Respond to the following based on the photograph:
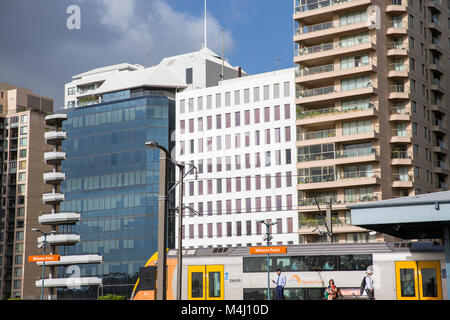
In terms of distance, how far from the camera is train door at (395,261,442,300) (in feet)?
112

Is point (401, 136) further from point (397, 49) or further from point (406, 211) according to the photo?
point (406, 211)

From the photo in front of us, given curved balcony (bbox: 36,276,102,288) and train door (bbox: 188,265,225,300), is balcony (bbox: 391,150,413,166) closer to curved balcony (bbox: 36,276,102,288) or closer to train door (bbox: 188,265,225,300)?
train door (bbox: 188,265,225,300)

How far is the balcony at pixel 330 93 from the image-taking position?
77.6m

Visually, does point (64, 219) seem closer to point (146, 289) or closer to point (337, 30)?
point (337, 30)

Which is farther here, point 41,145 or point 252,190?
point 41,145

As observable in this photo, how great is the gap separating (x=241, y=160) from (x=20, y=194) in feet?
183

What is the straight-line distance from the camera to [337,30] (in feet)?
264

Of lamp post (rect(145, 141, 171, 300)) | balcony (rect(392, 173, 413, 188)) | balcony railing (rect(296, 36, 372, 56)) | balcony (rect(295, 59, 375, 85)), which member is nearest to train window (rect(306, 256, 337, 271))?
lamp post (rect(145, 141, 171, 300))

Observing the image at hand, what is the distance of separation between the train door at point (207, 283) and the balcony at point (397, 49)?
48015 mm

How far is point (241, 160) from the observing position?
9325 cm

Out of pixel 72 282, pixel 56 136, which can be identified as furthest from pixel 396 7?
pixel 72 282

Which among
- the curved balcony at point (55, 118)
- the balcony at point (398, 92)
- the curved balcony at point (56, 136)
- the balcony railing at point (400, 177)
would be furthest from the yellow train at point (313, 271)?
the curved balcony at point (55, 118)
